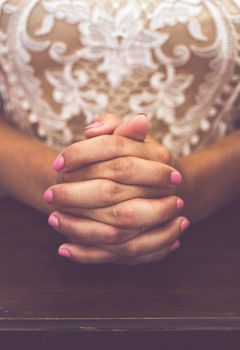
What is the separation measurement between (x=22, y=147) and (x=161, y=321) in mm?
352

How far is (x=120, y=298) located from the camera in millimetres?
545

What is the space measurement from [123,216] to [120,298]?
0.27 ft

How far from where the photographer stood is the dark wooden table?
19.7 inches

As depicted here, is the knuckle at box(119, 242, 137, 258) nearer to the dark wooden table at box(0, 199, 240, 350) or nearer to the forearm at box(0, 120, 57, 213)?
the dark wooden table at box(0, 199, 240, 350)

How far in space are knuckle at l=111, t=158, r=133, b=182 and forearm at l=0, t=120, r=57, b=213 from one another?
0.14 meters

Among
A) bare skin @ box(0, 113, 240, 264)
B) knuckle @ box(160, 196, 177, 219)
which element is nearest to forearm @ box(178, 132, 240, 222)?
bare skin @ box(0, 113, 240, 264)

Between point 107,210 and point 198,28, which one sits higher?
point 198,28

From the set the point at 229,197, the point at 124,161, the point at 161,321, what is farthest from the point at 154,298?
the point at 229,197

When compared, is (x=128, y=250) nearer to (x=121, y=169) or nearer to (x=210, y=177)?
(x=121, y=169)

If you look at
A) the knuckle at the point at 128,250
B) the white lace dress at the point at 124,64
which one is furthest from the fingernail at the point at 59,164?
the white lace dress at the point at 124,64

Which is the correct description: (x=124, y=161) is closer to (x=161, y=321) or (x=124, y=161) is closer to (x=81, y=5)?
(x=161, y=321)

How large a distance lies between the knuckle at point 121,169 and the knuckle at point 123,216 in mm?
30

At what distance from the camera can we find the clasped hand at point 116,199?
59 centimetres

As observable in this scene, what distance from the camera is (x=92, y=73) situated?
781mm
